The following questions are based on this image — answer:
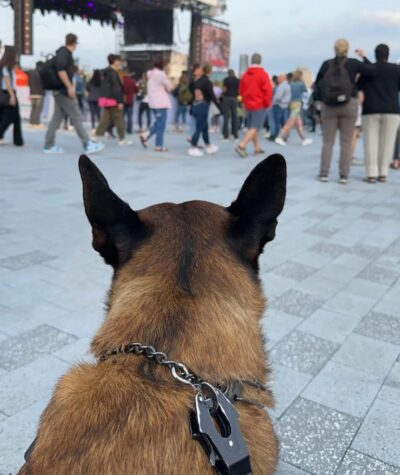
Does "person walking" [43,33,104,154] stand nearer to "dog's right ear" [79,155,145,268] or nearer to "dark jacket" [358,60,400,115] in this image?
"dark jacket" [358,60,400,115]

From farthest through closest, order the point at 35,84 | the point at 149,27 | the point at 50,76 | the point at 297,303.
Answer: the point at 149,27 < the point at 35,84 < the point at 50,76 < the point at 297,303

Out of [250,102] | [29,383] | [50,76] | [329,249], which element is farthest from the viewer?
[250,102]

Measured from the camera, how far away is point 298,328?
11.4 feet

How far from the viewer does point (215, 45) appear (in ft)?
125

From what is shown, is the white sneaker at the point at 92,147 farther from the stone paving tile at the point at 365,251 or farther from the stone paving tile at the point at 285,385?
the stone paving tile at the point at 285,385

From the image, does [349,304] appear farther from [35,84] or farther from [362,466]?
[35,84]

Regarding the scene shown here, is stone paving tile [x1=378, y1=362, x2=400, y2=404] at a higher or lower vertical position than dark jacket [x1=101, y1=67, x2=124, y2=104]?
lower

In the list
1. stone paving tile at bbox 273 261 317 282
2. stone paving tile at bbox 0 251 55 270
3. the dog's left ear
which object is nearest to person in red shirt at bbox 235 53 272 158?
stone paving tile at bbox 273 261 317 282

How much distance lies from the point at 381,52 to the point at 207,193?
12.2 ft

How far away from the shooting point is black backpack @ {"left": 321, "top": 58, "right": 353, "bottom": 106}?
766cm

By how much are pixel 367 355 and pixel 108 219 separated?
7.54 feet

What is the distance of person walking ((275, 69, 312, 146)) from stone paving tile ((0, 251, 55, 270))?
10.6m

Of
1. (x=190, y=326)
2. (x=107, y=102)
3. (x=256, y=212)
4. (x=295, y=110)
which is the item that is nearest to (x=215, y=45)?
(x=295, y=110)

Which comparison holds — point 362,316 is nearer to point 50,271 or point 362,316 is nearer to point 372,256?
point 372,256
